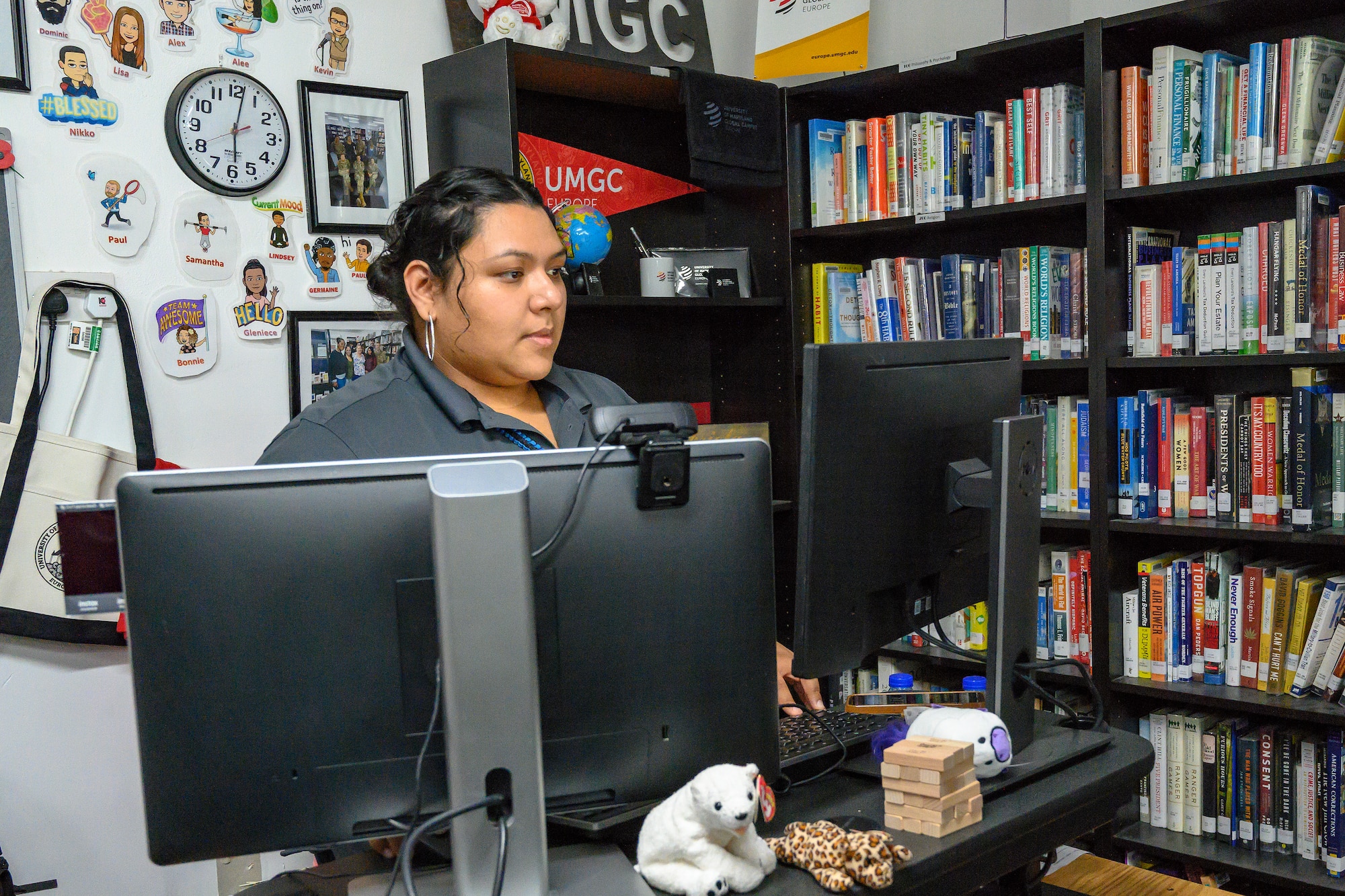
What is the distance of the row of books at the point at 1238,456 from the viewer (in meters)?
2.27

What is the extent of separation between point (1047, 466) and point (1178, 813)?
84cm

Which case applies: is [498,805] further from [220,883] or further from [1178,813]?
[1178,813]

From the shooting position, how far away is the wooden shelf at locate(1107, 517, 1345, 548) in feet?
7.31

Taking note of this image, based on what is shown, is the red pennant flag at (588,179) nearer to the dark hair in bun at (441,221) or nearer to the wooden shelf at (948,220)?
the wooden shelf at (948,220)

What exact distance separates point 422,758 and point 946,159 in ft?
7.66

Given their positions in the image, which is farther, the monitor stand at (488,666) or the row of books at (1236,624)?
the row of books at (1236,624)

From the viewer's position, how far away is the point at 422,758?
927mm

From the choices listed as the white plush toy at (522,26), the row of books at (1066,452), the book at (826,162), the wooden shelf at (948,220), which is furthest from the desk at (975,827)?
the book at (826,162)

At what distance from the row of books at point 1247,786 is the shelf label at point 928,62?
1.64 metres

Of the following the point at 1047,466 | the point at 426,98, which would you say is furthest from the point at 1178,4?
the point at 426,98

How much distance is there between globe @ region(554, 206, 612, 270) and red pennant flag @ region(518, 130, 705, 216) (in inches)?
6.2

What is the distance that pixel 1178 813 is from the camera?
8.19 feet

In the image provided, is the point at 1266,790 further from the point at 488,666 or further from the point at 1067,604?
the point at 488,666

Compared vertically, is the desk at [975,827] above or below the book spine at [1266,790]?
above
